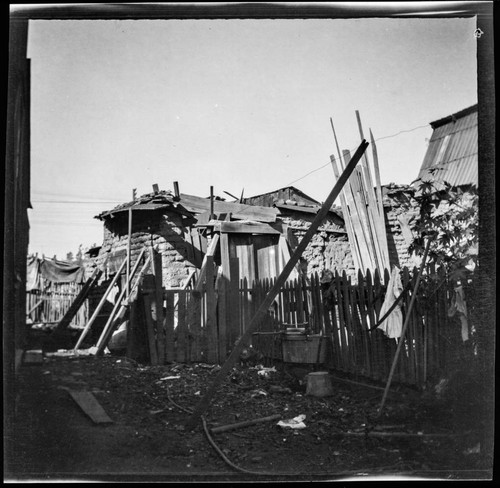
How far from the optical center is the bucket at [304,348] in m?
6.67

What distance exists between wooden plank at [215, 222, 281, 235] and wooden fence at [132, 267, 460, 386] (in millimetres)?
1741

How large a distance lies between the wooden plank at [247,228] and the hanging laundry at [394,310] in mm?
5188

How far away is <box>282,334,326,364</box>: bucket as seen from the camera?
6.67 metres

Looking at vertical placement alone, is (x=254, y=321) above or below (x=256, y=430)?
above

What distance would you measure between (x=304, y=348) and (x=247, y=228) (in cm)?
436

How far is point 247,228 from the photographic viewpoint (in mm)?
10602

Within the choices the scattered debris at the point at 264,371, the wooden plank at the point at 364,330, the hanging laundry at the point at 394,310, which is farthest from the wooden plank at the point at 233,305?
the hanging laundry at the point at 394,310

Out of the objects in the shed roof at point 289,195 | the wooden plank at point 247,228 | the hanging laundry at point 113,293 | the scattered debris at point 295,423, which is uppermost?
the shed roof at point 289,195

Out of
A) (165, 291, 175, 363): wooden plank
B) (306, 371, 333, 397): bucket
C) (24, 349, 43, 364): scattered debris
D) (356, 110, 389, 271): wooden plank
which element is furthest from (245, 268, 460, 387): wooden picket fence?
(24, 349, 43, 364): scattered debris

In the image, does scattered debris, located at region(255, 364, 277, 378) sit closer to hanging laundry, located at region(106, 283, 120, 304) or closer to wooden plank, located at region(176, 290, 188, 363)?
wooden plank, located at region(176, 290, 188, 363)

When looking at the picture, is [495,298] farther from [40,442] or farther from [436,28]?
[40,442]

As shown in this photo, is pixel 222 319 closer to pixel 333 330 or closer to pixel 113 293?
pixel 333 330

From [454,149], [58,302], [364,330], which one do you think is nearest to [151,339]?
[364,330]

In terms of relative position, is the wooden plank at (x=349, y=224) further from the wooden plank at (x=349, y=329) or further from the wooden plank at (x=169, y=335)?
the wooden plank at (x=169, y=335)
